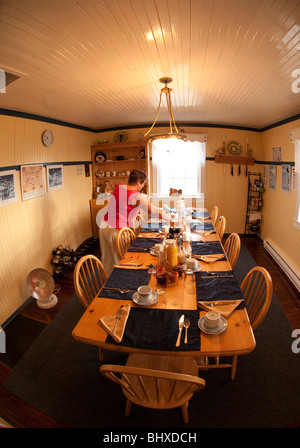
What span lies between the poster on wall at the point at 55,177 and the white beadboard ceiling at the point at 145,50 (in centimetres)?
91

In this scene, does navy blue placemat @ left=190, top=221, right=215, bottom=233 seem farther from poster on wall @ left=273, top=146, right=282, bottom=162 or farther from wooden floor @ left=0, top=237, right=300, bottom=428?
poster on wall @ left=273, top=146, right=282, bottom=162

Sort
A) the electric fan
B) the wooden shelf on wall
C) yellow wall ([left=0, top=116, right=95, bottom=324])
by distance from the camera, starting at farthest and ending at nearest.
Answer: the wooden shelf on wall
the electric fan
yellow wall ([left=0, top=116, right=95, bottom=324])

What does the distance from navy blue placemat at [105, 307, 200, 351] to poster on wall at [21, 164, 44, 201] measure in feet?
7.32

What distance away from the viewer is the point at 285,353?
6.62ft

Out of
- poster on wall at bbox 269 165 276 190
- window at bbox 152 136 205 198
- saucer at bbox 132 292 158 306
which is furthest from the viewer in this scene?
window at bbox 152 136 205 198

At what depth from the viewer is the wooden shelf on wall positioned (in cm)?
469

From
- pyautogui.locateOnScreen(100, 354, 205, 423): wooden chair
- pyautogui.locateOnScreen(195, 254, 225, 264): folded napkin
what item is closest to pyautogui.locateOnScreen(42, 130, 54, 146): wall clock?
pyautogui.locateOnScreen(195, 254, 225, 264): folded napkin

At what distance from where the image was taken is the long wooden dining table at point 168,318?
1.22m

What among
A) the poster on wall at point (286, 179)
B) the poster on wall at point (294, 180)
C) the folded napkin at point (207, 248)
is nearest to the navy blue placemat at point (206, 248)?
the folded napkin at point (207, 248)

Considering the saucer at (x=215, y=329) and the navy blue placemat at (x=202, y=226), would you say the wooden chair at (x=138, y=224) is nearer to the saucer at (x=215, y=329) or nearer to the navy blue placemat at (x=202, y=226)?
the navy blue placemat at (x=202, y=226)

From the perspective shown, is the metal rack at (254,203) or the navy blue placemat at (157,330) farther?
the metal rack at (254,203)

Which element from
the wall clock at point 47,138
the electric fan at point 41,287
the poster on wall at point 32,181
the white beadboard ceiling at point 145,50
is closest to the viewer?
the white beadboard ceiling at point 145,50

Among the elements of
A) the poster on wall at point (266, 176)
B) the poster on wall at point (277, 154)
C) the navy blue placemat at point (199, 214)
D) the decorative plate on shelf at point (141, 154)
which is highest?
the decorative plate on shelf at point (141, 154)

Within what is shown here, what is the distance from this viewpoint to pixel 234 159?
4707mm
